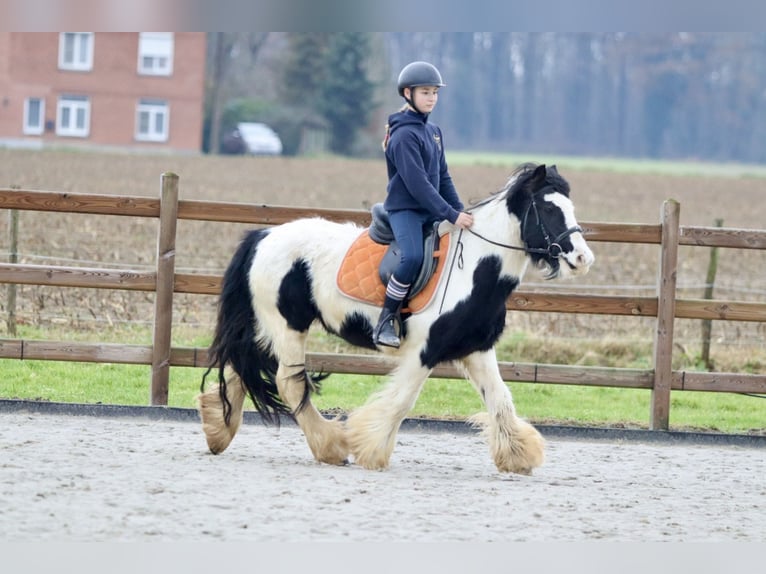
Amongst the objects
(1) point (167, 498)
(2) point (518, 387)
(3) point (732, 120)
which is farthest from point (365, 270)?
(3) point (732, 120)

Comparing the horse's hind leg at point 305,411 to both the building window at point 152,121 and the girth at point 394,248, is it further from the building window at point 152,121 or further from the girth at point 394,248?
the building window at point 152,121

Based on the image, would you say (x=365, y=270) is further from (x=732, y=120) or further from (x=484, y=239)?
(x=732, y=120)

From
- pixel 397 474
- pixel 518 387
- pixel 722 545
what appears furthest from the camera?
pixel 518 387

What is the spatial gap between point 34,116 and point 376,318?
175 ft

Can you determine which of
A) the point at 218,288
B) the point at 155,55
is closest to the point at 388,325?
the point at 218,288

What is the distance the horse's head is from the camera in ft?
20.9

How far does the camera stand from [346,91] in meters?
62.8

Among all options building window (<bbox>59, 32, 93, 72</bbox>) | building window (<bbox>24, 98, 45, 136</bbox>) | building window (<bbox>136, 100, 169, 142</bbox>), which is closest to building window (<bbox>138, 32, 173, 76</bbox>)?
building window (<bbox>136, 100, 169, 142</bbox>)

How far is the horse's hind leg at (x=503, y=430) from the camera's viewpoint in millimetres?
6688

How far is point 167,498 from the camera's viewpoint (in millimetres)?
5422

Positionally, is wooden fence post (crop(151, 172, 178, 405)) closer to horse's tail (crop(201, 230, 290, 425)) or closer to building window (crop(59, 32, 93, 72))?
horse's tail (crop(201, 230, 290, 425))

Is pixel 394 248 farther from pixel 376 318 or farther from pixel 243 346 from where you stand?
pixel 243 346

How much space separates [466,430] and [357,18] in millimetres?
4255

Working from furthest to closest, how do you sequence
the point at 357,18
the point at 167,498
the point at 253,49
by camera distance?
the point at 253,49
the point at 167,498
the point at 357,18
